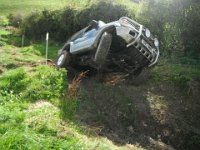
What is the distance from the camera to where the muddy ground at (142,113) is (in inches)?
441

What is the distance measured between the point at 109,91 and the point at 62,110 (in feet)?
8.31

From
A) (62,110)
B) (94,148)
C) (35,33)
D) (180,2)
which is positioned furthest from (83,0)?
(94,148)

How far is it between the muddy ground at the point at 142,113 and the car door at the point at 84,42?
3.37ft

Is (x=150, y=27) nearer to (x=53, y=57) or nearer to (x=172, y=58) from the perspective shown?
(x=172, y=58)

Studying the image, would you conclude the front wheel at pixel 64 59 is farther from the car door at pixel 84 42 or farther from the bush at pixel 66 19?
the bush at pixel 66 19

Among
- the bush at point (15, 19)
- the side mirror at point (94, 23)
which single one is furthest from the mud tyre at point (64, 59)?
the bush at point (15, 19)

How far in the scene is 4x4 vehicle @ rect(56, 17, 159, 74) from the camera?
12.8m

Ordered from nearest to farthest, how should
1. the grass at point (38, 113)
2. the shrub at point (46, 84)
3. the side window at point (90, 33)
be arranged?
the grass at point (38, 113) < the shrub at point (46, 84) < the side window at point (90, 33)

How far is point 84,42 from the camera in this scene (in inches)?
551

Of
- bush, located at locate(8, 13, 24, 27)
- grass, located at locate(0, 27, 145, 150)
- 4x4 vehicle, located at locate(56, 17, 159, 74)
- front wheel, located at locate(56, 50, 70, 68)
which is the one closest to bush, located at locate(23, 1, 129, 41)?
bush, located at locate(8, 13, 24, 27)

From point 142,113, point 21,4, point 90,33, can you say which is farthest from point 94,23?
point 21,4

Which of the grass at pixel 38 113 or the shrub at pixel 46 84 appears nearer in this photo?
the grass at pixel 38 113

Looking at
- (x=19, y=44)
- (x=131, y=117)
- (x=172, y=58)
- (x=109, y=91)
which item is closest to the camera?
(x=131, y=117)

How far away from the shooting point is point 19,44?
26312mm
